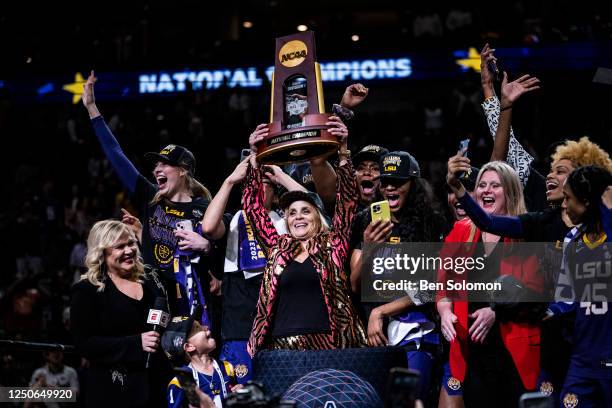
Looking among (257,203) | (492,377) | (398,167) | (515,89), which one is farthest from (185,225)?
(515,89)

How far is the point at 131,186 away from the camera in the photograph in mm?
5168

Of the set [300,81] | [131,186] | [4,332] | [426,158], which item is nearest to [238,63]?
[426,158]

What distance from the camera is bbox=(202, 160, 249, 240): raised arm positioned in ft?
14.9

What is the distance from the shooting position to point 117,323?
4.40 m

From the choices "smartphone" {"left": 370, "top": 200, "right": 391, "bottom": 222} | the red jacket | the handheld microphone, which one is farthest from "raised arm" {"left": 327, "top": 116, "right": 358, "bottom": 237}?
the handheld microphone

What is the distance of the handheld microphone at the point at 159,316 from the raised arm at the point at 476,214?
1.47 metres

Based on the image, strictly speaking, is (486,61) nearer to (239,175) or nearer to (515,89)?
(515,89)

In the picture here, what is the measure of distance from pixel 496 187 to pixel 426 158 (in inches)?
299

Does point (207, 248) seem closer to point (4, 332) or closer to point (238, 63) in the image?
point (4, 332)

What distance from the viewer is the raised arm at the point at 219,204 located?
14.9ft

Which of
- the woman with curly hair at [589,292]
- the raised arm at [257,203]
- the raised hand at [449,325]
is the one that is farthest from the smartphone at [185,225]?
the woman with curly hair at [589,292]

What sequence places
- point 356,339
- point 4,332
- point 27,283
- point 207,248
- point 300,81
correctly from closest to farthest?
point 356,339 < point 300,81 < point 207,248 < point 4,332 < point 27,283

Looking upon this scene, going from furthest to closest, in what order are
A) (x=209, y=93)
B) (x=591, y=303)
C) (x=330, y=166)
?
(x=209, y=93) < (x=330, y=166) < (x=591, y=303)

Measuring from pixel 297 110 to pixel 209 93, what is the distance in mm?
9707
